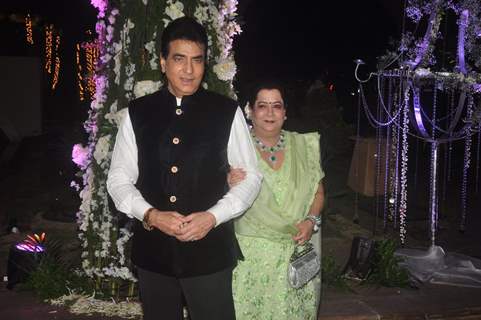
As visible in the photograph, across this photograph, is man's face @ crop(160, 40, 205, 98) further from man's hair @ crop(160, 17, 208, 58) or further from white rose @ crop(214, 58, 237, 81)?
white rose @ crop(214, 58, 237, 81)

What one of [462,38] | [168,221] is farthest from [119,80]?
[462,38]

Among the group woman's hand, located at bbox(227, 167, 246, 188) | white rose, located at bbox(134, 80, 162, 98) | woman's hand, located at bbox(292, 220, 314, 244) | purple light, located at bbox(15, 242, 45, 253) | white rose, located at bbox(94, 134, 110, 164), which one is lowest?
purple light, located at bbox(15, 242, 45, 253)

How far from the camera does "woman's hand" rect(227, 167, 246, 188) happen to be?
2211mm

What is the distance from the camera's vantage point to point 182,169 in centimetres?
210

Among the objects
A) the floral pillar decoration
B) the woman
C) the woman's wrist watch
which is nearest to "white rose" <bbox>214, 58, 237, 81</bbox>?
the floral pillar decoration

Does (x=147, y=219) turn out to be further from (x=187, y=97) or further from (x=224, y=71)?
(x=224, y=71)

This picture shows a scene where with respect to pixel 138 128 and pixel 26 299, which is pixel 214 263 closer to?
pixel 138 128

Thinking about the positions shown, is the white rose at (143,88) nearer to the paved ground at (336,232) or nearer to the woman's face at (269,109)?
the woman's face at (269,109)

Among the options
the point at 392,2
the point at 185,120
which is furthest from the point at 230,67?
the point at 392,2

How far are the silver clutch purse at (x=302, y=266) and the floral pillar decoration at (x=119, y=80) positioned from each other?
4.48 ft

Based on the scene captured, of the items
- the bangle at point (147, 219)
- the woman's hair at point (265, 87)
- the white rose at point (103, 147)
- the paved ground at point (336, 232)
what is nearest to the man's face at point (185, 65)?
the bangle at point (147, 219)

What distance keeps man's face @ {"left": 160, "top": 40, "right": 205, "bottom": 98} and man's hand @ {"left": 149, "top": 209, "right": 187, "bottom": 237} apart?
52 cm

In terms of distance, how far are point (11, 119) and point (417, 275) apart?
52.8 feet

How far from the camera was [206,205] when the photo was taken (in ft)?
7.02
